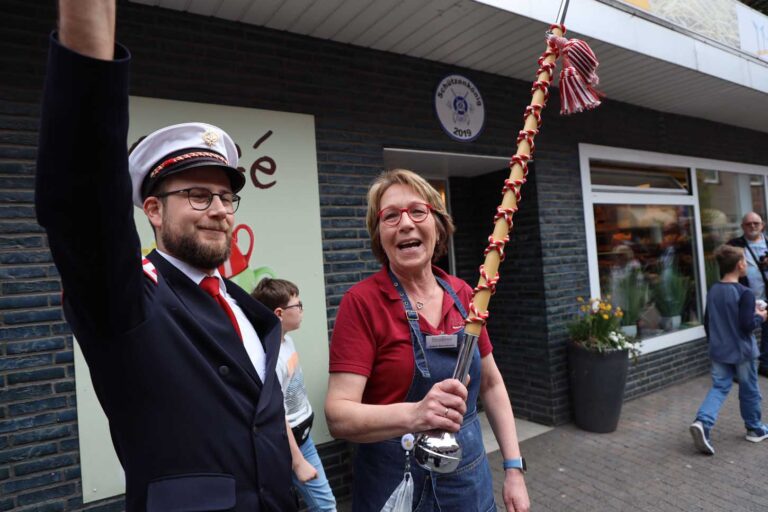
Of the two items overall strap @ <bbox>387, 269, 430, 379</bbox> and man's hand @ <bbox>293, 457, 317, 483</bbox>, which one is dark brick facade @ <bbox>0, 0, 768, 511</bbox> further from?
overall strap @ <bbox>387, 269, 430, 379</bbox>

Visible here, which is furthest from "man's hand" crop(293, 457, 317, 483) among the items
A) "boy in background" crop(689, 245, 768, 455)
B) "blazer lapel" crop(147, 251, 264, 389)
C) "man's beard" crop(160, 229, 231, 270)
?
"boy in background" crop(689, 245, 768, 455)

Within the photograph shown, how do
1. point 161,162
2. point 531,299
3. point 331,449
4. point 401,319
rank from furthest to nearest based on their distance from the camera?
point 531,299
point 331,449
point 401,319
point 161,162

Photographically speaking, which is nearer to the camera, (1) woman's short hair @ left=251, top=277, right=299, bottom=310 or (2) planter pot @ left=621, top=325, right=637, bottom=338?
(1) woman's short hair @ left=251, top=277, right=299, bottom=310

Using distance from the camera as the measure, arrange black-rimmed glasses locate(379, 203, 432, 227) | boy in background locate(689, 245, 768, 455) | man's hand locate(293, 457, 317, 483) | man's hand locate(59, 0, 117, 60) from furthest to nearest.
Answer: boy in background locate(689, 245, 768, 455) → man's hand locate(293, 457, 317, 483) → black-rimmed glasses locate(379, 203, 432, 227) → man's hand locate(59, 0, 117, 60)

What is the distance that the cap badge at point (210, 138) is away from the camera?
1.38 metres

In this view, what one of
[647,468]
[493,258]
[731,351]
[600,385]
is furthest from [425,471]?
[731,351]

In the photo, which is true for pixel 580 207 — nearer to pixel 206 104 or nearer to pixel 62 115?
pixel 206 104

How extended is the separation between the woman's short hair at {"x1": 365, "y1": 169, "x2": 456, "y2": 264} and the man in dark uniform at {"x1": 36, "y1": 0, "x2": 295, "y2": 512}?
65cm

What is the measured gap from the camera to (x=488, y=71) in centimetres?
508

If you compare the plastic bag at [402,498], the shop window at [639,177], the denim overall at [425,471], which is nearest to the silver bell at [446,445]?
the plastic bag at [402,498]

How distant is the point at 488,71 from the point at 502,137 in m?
0.70

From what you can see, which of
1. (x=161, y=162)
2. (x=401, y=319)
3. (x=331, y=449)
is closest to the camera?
(x=161, y=162)

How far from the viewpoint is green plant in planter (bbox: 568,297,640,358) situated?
5047mm

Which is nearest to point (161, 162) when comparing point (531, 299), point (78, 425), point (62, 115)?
point (62, 115)
